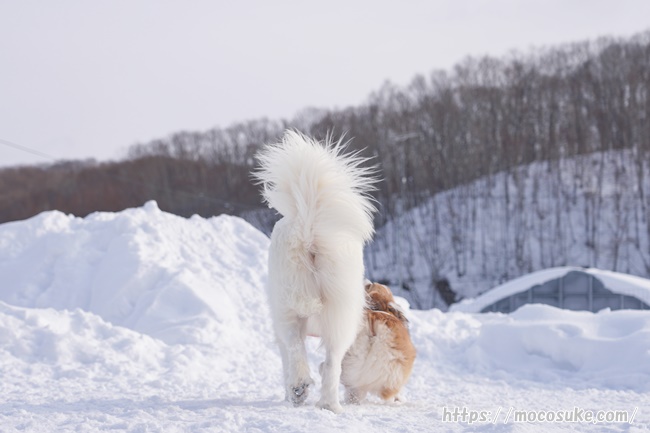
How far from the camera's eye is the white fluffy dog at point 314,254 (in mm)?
5684

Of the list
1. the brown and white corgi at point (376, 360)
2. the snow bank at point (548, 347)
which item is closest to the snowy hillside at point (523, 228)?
the snow bank at point (548, 347)

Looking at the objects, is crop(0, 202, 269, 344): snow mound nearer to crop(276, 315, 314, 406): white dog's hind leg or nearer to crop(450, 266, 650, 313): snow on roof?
crop(276, 315, 314, 406): white dog's hind leg

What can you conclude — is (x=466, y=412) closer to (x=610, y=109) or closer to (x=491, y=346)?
(x=491, y=346)

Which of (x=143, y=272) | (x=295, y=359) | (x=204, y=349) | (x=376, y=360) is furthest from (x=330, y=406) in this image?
(x=143, y=272)

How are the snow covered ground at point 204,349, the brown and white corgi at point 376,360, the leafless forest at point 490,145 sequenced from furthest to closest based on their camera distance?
1. the leafless forest at point 490,145
2. the brown and white corgi at point 376,360
3. the snow covered ground at point 204,349

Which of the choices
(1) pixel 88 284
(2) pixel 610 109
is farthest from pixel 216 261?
(2) pixel 610 109

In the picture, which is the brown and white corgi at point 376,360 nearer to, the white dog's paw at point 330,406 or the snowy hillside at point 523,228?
the white dog's paw at point 330,406

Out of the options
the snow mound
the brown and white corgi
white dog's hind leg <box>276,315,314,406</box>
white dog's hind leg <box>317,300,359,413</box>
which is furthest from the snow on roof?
white dog's hind leg <box>276,315,314,406</box>

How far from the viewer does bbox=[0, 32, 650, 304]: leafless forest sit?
46844 millimetres

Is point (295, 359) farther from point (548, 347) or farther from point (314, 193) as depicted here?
point (548, 347)

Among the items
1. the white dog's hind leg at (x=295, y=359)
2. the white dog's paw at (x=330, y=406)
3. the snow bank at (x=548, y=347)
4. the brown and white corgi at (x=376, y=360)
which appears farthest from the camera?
the snow bank at (x=548, y=347)

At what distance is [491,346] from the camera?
37.1 ft

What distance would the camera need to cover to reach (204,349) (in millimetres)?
9984

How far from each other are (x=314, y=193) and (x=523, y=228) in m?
42.1
